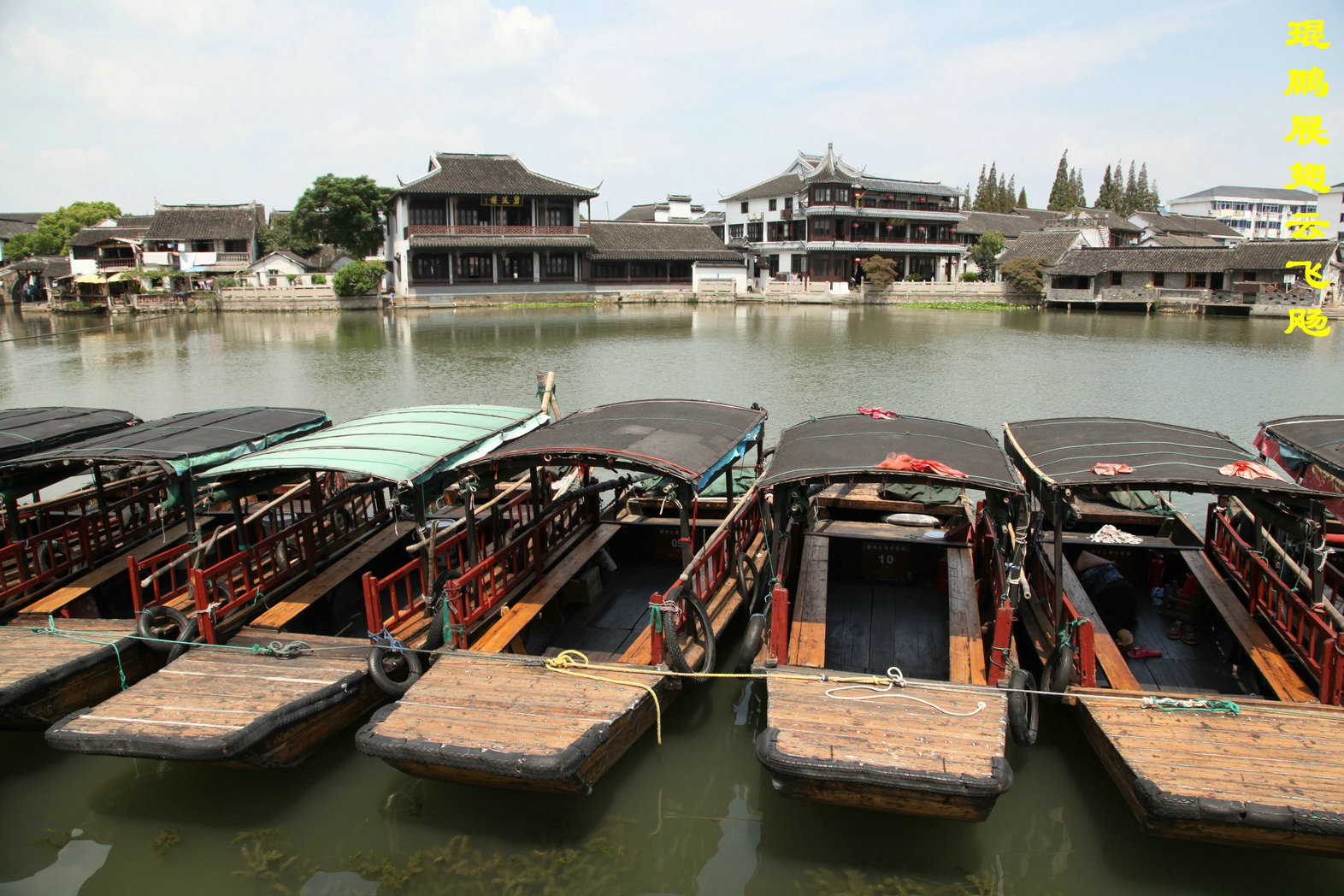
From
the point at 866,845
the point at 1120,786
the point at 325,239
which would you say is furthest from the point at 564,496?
the point at 325,239

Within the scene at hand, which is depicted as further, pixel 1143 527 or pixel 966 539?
pixel 1143 527

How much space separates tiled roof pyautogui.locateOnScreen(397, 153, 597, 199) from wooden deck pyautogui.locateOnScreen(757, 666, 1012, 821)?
45.7 metres

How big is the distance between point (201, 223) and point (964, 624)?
192 feet

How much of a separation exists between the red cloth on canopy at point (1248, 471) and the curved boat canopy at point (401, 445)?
584 cm

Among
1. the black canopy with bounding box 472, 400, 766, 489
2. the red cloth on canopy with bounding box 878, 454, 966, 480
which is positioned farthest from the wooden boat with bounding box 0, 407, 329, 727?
the red cloth on canopy with bounding box 878, 454, 966, 480

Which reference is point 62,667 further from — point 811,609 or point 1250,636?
point 1250,636

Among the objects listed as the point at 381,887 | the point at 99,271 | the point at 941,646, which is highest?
the point at 99,271

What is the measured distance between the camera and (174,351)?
105 feet

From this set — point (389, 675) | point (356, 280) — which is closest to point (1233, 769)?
point (389, 675)

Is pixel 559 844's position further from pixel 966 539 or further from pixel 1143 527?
pixel 1143 527

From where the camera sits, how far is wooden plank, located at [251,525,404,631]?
710 centimetres

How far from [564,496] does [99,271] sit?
182 feet

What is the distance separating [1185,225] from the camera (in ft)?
221

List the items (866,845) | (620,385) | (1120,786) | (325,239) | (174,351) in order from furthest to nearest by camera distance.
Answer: (325,239)
(174,351)
(620,385)
(866,845)
(1120,786)
